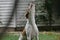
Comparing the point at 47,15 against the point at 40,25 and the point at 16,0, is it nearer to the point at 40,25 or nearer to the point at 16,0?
the point at 40,25

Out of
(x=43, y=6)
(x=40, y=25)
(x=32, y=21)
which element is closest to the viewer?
(x=32, y=21)

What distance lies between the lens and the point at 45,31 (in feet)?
30.0

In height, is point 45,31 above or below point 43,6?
below

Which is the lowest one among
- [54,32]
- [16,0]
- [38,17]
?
[54,32]

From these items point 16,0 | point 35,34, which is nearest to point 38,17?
point 35,34

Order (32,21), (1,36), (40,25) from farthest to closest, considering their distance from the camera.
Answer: (40,25), (32,21), (1,36)

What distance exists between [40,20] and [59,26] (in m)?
0.89

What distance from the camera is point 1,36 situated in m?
1.00

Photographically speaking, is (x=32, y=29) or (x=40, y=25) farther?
(x=40, y=25)

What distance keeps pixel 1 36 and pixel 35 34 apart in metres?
3.61

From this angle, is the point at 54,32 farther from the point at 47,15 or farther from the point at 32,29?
the point at 32,29

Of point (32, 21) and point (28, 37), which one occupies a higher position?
point (32, 21)

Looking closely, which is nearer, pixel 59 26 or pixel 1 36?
pixel 1 36

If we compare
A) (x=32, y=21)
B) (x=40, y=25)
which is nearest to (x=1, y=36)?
(x=32, y=21)
